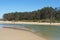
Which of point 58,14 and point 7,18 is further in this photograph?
point 7,18

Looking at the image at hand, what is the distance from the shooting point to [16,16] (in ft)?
397

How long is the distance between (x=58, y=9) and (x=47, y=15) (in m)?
9.04

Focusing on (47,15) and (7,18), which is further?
(7,18)

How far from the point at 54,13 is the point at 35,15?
58.7 ft

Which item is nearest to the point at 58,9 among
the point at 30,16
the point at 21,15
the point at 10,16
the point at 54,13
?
the point at 54,13

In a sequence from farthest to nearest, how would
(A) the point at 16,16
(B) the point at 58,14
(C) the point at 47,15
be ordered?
1. (A) the point at 16,16
2. (C) the point at 47,15
3. (B) the point at 58,14

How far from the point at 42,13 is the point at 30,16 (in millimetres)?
8704

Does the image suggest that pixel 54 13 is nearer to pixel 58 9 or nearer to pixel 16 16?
pixel 58 9

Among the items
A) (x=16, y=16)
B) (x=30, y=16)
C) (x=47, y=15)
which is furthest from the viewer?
(x=16, y=16)

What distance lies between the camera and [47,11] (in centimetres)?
11156

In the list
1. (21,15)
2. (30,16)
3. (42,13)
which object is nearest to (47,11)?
(42,13)

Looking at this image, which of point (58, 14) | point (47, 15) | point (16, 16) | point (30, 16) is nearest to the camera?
point (58, 14)

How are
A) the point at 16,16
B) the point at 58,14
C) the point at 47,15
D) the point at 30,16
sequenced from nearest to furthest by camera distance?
the point at 58,14 → the point at 47,15 → the point at 30,16 → the point at 16,16

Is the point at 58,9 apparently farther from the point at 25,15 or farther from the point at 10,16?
the point at 10,16
